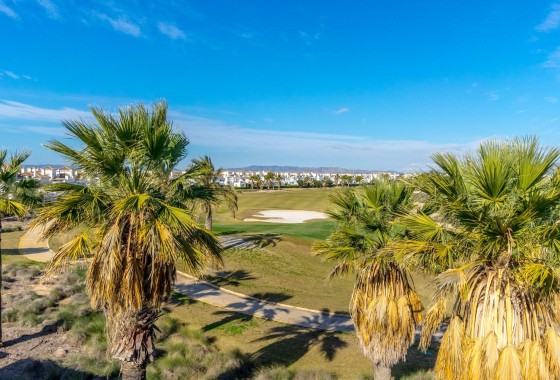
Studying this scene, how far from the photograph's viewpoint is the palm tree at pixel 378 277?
857cm

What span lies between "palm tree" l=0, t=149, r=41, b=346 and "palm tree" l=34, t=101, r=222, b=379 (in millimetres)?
6552

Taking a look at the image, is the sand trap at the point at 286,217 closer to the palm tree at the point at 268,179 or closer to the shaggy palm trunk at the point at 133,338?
the shaggy palm trunk at the point at 133,338

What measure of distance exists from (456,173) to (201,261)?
472 centimetres

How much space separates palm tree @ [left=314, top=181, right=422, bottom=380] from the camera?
857 cm

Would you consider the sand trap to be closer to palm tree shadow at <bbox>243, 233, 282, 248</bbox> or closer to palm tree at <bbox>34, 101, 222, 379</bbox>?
palm tree shadow at <bbox>243, 233, 282, 248</bbox>

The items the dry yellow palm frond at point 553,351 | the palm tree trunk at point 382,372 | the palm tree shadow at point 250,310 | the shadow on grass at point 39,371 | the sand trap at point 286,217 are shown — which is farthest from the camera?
the sand trap at point 286,217

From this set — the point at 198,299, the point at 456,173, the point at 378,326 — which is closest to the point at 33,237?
the point at 198,299

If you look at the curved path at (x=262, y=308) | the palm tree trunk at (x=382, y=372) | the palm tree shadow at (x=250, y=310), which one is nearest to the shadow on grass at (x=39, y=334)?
the curved path at (x=262, y=308)


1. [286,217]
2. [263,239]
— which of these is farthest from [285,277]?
[286,217]

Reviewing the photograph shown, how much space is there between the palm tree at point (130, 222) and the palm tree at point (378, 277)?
3.46m

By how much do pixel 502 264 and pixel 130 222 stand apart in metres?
6.16

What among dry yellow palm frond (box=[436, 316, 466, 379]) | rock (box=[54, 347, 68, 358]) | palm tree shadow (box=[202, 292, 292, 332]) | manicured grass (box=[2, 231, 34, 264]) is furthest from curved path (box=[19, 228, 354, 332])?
dry yellow palm frond (box=[436, 316, 466, 379])

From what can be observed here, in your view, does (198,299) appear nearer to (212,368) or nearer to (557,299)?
(212,368)

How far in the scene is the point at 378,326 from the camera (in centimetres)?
863
